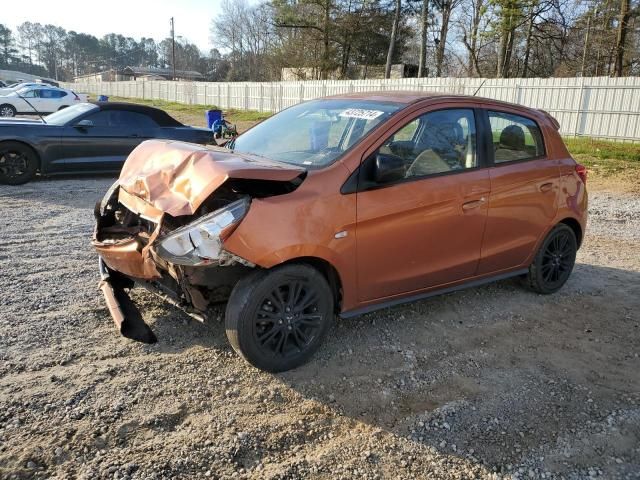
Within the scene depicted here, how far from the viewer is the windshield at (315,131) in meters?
Answer: 3.86

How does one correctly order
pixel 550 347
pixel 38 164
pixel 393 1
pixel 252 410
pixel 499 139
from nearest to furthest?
pixel 252 410 → pixel 550 347 → pixel 499 139 → pixel 38 164 → pixel 393 1

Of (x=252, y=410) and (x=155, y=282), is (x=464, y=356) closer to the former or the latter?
(x=252, y=410)

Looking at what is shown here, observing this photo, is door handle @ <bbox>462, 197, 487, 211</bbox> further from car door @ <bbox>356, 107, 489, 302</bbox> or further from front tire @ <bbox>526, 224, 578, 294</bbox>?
front tire @ <bbox>526, 224, 578, 294</bbox>

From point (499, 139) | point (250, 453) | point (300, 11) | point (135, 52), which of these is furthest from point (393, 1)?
point (135, 52)

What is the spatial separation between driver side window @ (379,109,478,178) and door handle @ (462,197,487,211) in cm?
28

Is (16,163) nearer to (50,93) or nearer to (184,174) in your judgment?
(184,174)

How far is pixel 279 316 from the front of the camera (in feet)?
11.3

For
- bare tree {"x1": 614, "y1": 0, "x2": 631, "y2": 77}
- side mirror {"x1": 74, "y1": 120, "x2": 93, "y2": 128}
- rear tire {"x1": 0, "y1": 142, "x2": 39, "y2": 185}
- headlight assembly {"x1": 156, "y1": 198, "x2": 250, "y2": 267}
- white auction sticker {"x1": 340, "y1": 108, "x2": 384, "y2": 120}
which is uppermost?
bare tree {"x1": 614, "y1": 0, "x2": 631, "y2": 77}

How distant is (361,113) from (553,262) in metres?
2.50

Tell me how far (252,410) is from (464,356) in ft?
5.46

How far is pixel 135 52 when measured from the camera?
12950 centimetres

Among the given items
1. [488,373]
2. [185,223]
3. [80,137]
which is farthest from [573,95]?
[185,223]

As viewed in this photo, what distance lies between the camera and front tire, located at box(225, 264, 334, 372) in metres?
3.31

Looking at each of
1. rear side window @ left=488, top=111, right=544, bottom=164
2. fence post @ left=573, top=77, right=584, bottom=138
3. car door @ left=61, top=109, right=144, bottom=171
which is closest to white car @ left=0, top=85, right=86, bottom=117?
car door @ left=61, top=109, right=144, bottom=171
